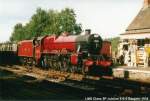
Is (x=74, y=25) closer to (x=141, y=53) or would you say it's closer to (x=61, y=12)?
(x=61, y=12)

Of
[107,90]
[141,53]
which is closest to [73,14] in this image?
[141,53]

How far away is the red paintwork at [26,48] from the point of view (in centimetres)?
2960

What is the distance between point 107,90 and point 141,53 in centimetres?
1712

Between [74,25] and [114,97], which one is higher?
[74,25]

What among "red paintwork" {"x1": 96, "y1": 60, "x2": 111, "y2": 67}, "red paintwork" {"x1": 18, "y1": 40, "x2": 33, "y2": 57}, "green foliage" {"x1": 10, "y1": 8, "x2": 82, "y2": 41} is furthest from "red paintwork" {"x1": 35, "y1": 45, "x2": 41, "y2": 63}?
"green foliage" {"x1": 10, "y1": 8, "x2": 82, "y2": 41}

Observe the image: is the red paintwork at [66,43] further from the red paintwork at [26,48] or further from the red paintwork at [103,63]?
the red paintwork at [26,48]

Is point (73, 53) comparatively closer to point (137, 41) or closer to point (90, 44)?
point (90, 44)

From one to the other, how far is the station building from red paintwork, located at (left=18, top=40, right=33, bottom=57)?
9.86 metres

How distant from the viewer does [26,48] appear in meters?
31.0

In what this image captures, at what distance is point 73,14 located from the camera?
59531 millimetres

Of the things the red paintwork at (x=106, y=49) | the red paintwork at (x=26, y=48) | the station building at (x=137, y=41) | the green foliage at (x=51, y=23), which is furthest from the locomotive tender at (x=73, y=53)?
the green foliage at (x=51, y=23)

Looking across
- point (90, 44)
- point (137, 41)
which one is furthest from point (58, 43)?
point (137, 41)

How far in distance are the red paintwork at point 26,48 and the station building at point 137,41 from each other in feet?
32.3

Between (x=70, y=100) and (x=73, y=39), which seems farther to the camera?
(x=73, y=39)
